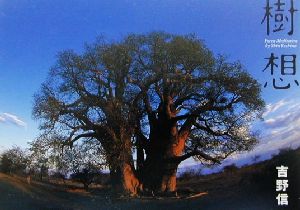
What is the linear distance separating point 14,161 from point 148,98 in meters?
1.90

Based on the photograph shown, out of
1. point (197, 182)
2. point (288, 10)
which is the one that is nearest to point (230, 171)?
point (197, 182)

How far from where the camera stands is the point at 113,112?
876 centimetres

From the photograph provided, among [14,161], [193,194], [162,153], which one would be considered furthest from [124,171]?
[14,161]

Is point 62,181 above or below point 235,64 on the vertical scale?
below

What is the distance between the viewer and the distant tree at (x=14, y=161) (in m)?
8.35

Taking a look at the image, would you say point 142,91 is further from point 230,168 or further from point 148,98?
point 230,168

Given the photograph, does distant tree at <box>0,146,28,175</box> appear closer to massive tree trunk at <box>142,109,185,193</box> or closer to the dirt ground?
the dirt ground

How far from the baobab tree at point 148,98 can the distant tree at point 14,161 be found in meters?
0.47

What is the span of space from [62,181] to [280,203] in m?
3.01

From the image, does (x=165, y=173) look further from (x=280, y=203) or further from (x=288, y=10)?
(x=288, y=10)

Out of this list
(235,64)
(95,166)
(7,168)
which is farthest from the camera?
(95,166)

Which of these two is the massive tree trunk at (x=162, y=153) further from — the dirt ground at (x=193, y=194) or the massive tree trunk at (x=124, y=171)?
the dirt ground at (x=193, y=194)

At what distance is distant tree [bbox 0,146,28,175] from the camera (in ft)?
27.4

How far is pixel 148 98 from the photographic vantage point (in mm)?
8836
